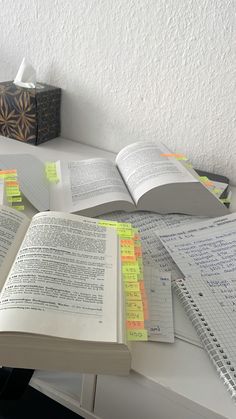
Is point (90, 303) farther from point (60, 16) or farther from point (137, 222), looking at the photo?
point (60, 16)

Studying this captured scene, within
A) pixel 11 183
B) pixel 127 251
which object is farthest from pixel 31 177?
pixel 127 251

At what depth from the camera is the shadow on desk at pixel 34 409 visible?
0.90 metres

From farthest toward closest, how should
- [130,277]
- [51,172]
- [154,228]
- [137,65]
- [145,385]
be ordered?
[137,65]
[51,172]
[154,228]
[130,277]
[145,385]

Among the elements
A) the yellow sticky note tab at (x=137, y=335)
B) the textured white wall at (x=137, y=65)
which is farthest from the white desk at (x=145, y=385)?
the textured white wall at (x=137, y=65)

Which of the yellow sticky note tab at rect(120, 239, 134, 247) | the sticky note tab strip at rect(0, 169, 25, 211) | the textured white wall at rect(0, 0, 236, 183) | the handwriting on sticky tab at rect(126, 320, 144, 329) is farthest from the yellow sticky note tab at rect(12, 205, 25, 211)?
the textured white wall at rect(0, 0, 236, 183)

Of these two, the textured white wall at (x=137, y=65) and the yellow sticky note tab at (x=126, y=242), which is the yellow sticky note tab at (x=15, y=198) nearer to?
the yellow sticky note tab at (x=126, y=242)

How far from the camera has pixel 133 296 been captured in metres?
0.50

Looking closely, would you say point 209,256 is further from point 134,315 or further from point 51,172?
point 51,172

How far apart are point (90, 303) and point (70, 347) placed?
0.20 feet

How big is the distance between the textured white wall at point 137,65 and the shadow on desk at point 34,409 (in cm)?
66

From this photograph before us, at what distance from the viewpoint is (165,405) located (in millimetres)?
658

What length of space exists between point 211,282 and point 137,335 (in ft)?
0.48

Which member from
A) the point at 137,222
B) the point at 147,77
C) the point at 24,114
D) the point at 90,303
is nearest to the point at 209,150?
the point at 147,77

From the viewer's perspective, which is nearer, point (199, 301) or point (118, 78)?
point (199, 301)
